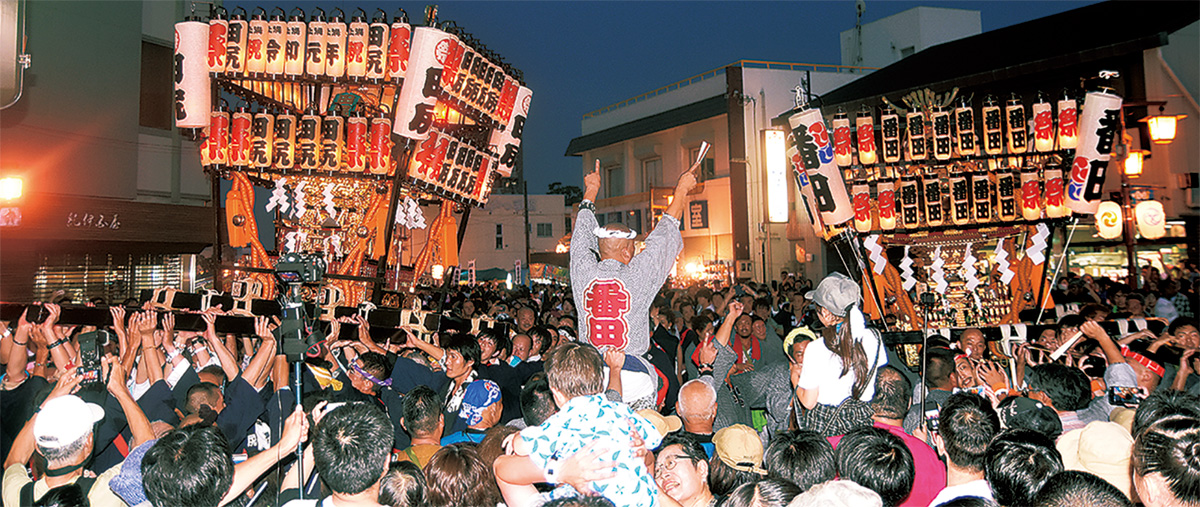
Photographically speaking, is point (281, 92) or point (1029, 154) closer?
point (1029, 154)

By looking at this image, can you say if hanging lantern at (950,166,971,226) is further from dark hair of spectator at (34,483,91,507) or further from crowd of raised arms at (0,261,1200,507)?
dark hair of spectator at (34,483,91,507)

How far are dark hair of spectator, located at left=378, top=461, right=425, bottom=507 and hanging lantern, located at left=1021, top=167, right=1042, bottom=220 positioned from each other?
52.4ft

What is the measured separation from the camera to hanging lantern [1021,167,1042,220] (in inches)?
605

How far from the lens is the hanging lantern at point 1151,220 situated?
17.1 m

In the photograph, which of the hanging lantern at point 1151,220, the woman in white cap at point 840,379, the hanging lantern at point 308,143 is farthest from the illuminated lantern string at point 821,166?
the woman in white cap at point 840,379

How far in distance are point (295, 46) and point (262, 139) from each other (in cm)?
184

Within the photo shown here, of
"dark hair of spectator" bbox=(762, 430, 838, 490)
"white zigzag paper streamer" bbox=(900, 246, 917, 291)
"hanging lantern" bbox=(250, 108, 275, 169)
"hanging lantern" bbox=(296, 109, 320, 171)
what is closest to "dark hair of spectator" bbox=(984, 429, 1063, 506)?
"dark hair of spectator" bbox=(762, 430, 838, 490)

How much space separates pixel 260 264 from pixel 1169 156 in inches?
912

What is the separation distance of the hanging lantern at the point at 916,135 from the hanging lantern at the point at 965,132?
2.23ft

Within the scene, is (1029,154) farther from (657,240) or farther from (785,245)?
(785,245)

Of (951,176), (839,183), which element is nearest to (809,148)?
(839,183)

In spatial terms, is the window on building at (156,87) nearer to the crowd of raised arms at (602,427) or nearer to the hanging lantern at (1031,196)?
the crowd of raised arms at (602,427)

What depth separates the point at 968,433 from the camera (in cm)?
321

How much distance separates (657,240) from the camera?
518cm
